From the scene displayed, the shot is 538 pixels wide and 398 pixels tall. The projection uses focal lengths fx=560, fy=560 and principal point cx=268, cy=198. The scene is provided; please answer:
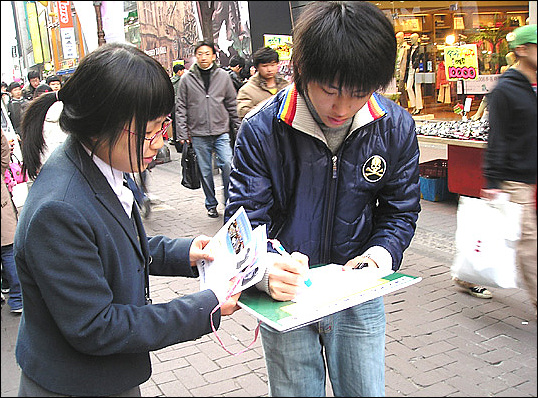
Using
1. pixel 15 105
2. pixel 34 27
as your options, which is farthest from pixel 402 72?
pixel 34 27

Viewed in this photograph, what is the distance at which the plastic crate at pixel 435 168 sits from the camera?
5.97 meters

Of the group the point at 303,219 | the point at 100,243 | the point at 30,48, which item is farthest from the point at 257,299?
the point at 30,48

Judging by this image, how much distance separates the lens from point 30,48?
1.78 meters

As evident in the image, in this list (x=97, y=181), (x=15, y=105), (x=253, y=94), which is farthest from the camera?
(x=15, y=105)

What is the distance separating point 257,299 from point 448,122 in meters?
4.93

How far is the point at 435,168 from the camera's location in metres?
6.03

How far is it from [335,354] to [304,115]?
660mm

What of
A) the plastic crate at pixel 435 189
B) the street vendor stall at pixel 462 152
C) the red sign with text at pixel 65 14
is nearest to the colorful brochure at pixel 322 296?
the red sign with text at pixel 65 14

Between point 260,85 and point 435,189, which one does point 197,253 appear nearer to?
point 260,85

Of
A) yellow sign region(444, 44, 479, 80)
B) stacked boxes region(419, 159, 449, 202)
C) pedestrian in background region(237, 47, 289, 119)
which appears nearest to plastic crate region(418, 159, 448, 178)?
stacked boxes region(419, 159, 449, 202)

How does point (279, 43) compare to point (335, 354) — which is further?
point (279, 43)

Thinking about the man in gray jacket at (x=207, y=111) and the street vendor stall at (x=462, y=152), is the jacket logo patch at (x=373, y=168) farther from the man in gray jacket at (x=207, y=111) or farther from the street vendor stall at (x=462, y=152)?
the man in gray jacket at (x=207, y=111)

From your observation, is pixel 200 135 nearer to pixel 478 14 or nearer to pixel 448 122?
pixel 448 122

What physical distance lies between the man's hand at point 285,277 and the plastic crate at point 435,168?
499 cm
